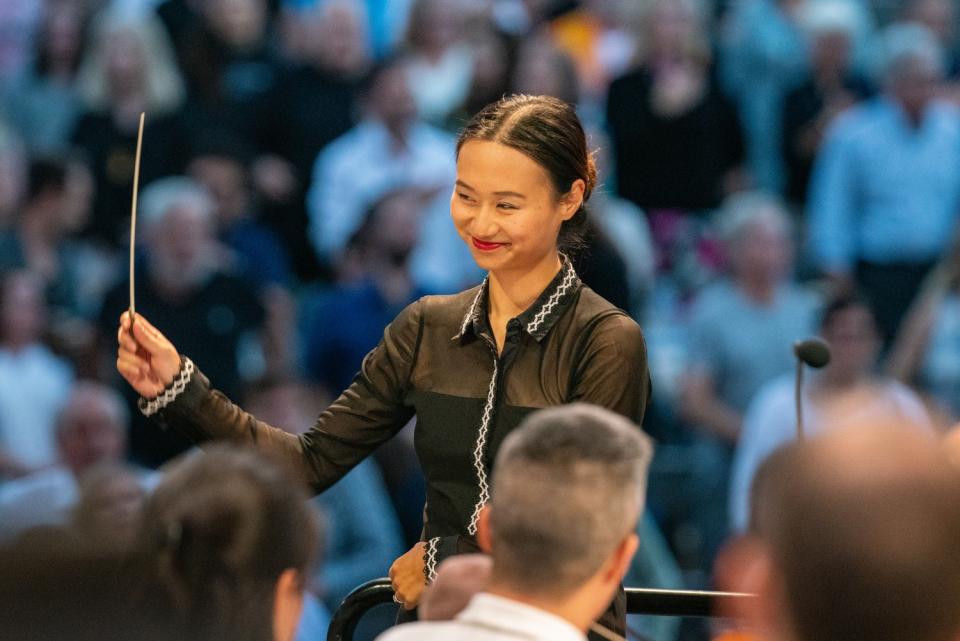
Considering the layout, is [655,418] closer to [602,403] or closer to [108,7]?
[108,7]

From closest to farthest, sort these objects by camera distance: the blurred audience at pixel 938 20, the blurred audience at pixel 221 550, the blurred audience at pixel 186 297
Result: the blurred audience at pixel 221 550, the blurred audience at pixel 186 297, the blurred audience at pixel 938 20

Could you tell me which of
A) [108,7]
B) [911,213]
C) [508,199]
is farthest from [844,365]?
[108,7]

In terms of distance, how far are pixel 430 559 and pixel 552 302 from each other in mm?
484

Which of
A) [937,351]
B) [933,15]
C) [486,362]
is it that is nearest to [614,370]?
[486,362]

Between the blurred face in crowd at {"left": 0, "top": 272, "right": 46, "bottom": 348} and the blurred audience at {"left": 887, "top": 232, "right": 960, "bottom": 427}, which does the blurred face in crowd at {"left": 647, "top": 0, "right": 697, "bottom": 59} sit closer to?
the blurred audience at {"left": 887, "top": 232, "right": 960, "bottom": 427}

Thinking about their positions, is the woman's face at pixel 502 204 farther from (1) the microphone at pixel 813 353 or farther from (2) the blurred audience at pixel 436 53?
(2) the blurred audience at pixel 436 53

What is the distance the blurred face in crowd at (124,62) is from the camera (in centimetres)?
744

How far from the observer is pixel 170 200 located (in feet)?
21.4

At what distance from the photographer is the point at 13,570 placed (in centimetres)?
229

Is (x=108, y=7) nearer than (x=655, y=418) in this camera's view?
No

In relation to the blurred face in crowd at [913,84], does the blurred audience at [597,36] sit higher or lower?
higher

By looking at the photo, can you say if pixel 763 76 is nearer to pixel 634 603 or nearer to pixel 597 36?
pixel 597 36

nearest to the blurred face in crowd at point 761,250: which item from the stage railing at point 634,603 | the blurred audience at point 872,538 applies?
the stage railing at point 634,603

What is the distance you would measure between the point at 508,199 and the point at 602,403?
382 mm
